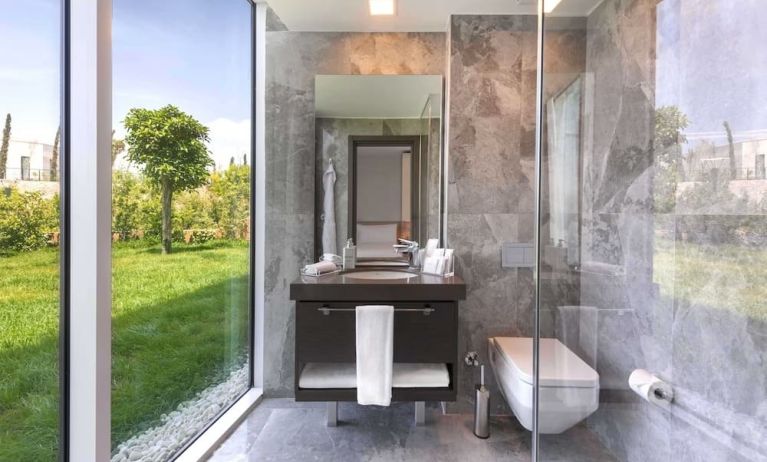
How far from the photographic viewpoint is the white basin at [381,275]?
2187 millimetres

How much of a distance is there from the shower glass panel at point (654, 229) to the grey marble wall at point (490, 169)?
0.55 m

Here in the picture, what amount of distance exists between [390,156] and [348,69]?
0.61m

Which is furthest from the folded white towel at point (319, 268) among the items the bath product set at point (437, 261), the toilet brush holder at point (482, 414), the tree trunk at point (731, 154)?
the tree trunk at point (731, 154)

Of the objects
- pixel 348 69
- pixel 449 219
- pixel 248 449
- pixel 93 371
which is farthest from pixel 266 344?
pixel 348 69

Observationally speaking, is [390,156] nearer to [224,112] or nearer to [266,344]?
[224,112]

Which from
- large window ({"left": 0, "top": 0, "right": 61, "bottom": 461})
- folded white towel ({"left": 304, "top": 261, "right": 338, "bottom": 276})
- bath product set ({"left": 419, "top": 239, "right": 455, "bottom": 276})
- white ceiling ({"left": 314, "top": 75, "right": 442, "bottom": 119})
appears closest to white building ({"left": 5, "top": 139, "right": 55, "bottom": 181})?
large window ({"left": 0, "top": 0, "right": 61, "bottom": 461})

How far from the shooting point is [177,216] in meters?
1.74

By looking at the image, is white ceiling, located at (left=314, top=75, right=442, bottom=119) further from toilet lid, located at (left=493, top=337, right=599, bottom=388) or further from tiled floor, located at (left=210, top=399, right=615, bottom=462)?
tiled floor, located at (left=210, top=399, right=615, bottom=462)

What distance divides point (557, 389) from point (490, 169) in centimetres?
123

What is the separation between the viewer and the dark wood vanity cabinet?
1862 mm

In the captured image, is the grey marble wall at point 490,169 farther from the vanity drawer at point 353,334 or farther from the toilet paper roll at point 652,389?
the toilet paper roll at point 652,389

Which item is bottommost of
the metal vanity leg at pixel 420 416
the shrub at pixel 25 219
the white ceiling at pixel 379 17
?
the metal vanity leg at pixel 420 416

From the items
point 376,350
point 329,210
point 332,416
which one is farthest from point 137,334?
point 329,210

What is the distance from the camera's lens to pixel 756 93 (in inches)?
43.3
